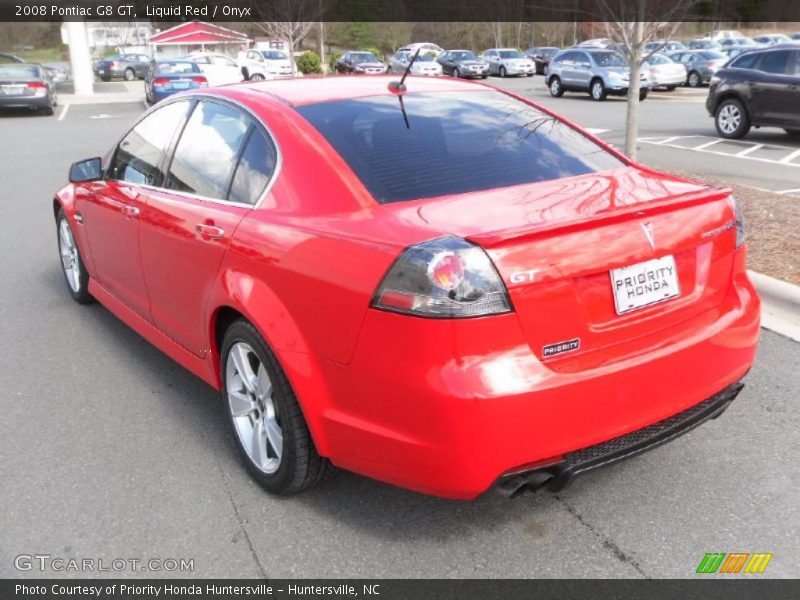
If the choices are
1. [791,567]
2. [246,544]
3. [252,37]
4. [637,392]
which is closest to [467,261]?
[637,392]

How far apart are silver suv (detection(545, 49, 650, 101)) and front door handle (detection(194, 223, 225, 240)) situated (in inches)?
919

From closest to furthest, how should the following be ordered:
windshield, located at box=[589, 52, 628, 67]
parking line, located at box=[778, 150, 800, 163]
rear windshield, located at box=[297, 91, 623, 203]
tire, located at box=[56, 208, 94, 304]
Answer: rear windshield, located at box=[297, 91, 623, 203] → tire, located at box=[56, 208, 94, 304] → parking line, located at box=[778, 150, 800, 163] → windshield, located at box=[589, 52, 628, 67]

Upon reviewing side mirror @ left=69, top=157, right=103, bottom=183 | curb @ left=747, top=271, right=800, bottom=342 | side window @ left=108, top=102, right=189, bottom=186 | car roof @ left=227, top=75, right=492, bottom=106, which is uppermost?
car roof @ left=227, top=75, right=492, bottom=106

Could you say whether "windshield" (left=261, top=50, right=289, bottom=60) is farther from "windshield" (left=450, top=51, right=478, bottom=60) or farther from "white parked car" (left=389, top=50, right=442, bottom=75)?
"windshield" (left=450, top=51, right=478, bottom=60)

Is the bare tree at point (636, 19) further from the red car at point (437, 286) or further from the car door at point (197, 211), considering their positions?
the car door at point (197, 211)

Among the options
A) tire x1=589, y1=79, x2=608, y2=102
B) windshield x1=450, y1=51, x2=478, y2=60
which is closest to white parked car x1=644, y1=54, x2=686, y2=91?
tire x1=589, y1=79, x2=608, y2=102

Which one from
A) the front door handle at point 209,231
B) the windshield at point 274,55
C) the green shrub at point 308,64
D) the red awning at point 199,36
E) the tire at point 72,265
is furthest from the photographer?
the red awning at point 199,36

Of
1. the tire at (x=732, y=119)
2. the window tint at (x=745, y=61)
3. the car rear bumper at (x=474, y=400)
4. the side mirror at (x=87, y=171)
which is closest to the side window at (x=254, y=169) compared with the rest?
the car rear bumper at (x=474, y=400)

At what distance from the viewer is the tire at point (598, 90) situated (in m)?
26.2

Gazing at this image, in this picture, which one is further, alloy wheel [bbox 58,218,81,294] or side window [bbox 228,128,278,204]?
alloy wheel [bbox 58,218,81,294]

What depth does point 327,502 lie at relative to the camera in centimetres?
334

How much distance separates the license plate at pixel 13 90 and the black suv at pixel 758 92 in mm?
19436

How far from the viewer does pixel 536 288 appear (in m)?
2.65

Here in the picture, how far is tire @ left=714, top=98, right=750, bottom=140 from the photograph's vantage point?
48.1ft
